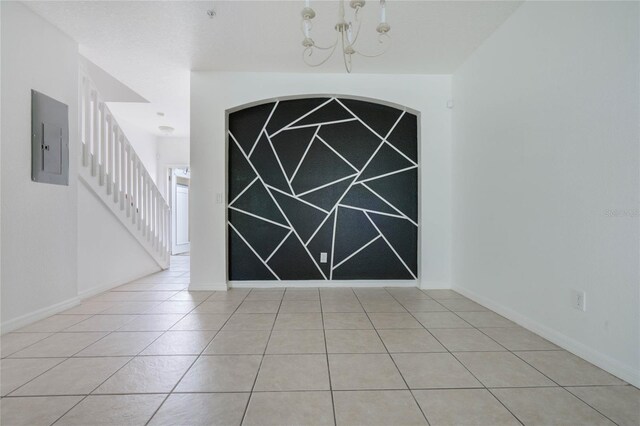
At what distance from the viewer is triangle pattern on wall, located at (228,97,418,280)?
12.0 ft

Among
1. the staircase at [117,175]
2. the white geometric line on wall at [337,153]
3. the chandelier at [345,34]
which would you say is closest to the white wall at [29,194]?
the staircase at [117,175]

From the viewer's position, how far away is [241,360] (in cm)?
184

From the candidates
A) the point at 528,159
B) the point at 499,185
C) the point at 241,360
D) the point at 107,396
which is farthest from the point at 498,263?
the point at 107,396

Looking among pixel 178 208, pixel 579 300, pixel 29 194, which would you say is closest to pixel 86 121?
pixel 29 194

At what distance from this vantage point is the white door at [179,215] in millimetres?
6805

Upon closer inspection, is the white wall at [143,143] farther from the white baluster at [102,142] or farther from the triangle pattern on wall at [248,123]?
the triangle pattern on wall at [248,123]

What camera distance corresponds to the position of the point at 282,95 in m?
3.57

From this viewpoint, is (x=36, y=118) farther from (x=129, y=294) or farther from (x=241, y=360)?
(x=241, y=360)

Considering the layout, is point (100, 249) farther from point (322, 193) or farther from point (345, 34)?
point (345, 34)

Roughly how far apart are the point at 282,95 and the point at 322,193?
4.17 feet

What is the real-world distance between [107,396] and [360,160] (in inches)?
124

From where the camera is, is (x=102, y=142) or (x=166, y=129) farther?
(x=166, y=129)

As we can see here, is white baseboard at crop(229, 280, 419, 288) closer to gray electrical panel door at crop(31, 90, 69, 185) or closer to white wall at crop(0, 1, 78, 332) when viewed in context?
white wall at crop(0, 1, 78, 332)

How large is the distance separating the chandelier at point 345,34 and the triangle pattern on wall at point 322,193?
734mm
